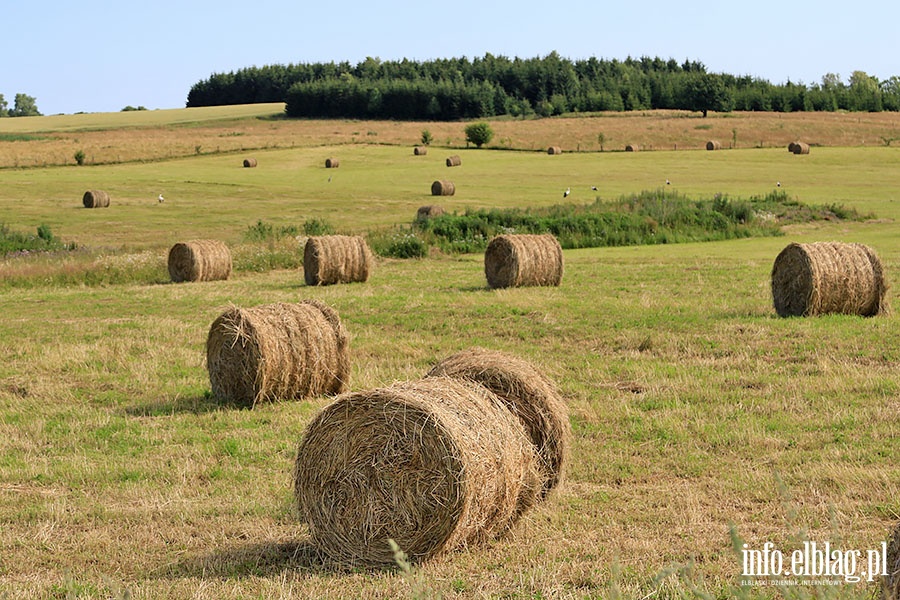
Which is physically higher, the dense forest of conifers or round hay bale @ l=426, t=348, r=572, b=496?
the dense forest of conifers

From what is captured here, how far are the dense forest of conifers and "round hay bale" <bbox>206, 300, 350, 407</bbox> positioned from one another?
106 meters

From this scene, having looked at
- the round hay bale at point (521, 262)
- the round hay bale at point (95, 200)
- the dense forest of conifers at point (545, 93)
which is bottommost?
the round hay bale at point (521, 262)

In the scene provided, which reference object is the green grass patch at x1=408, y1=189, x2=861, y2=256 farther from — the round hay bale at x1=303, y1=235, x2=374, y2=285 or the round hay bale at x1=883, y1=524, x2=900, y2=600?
the round hay bale at x1=883, y1=524, x2=900, y2=600

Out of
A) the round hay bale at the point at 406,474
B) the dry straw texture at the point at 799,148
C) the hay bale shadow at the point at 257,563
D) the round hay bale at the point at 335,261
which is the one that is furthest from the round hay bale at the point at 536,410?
the dry straw texture at the point at 799,148

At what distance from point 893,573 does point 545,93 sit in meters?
144

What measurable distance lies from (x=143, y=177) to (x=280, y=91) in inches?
4795

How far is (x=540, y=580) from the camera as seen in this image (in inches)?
275

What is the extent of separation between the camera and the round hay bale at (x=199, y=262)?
27047 millimetres

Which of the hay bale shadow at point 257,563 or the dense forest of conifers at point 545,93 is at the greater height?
the dense forest of conifers at point 545,93

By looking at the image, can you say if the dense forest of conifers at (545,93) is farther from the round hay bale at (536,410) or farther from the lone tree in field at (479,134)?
the round hay bale at (536,410)

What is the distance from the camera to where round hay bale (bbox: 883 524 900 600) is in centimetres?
477

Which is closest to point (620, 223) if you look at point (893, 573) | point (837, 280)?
point (837, 280)

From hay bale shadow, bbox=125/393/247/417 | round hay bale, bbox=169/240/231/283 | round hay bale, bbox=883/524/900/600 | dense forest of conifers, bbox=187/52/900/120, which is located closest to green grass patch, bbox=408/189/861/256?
round hay bale, bbox=169/240/231/283

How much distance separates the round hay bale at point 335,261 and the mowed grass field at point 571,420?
0.55 meters
